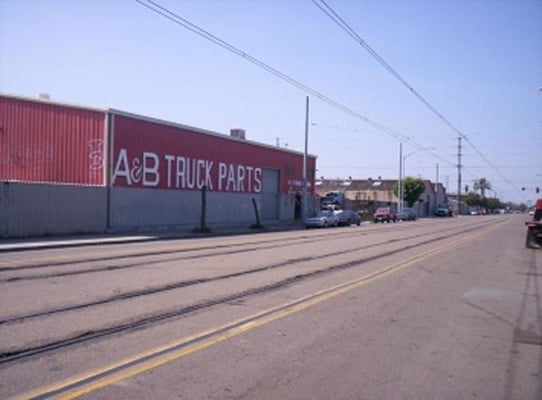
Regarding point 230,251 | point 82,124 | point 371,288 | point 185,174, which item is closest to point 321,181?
point 185,174

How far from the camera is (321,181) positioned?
406ft

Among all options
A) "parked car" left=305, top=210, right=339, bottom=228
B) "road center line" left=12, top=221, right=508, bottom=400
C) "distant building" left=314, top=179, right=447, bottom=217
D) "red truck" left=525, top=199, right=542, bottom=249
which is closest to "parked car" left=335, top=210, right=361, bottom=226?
"parked car" left=305, top=210, right=339, bottom=228

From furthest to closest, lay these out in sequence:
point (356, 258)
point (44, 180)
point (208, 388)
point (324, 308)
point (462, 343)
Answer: point (44, 180) → point (356, 258) → point (324, 308) → point (462, 343) → point (208, 388)

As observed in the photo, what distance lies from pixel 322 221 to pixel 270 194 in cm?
804

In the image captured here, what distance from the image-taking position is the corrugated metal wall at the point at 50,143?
3184 centimetres

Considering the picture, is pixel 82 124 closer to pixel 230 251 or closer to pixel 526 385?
pixel 230 251

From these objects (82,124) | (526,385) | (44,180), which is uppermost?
(82,124)

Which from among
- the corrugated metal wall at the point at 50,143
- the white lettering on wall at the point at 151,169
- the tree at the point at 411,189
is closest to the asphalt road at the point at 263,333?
the corrugated metal wall at the point at 50,143

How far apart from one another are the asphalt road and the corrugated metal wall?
1864 centimetres

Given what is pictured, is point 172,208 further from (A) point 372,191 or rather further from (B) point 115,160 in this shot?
(A) point 372,191

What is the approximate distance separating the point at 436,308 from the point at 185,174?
102 ft

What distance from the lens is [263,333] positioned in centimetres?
770

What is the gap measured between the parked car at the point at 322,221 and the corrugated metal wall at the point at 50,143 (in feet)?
62.3

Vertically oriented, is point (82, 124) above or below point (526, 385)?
above
